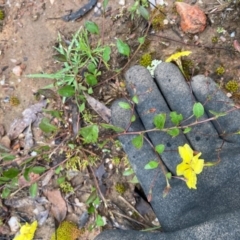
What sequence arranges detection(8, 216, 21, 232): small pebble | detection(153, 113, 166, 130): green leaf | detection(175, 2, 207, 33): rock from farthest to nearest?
detection(8, 216, 21, 232): small pebble → detection(175, 2, 207, 33): rock → detection(153, 113, 166, 130): green leaf

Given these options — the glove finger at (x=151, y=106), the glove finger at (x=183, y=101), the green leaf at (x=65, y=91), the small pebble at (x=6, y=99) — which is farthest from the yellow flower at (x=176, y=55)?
the small pebble at (x=6, y=99)

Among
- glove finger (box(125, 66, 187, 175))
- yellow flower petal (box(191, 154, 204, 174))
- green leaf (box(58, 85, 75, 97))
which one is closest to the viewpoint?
yellow flower petal (box(191, 154, 204, 174))

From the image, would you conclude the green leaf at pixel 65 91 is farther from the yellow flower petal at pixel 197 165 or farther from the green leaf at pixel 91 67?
the yellow flower petal at pixel 197 165

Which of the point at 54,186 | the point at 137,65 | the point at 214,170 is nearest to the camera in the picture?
the point at 214,170

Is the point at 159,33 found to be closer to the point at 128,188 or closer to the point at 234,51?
the point at 234,51

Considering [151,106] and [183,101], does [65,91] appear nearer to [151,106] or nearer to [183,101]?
[151,106]

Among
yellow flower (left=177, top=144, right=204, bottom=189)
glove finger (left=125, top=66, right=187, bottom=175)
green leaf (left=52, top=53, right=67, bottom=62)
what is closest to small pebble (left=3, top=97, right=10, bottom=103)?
green leaf (left=52, top=53, right=67, bottom=62)

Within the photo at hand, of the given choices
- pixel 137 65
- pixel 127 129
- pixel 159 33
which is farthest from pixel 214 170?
pixel 159 33

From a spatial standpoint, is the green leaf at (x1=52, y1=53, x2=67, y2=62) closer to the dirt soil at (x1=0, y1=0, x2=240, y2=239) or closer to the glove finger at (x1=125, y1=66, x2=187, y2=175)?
the dirt soil at (x1=0, y1=0, x2=240, y2=239)
